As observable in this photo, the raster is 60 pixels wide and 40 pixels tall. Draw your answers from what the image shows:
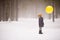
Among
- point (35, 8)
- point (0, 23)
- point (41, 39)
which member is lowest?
point (41, 39)

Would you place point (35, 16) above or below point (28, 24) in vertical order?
above

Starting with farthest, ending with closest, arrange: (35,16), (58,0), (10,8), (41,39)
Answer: (35,16) < (58,0) < (10,8) < (41,39)

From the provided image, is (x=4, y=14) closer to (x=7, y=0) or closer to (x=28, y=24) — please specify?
(x=7, y=0)

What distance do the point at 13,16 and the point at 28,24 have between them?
725 millimetres

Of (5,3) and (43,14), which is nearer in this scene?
(5,3)

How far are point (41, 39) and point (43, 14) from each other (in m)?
0.35

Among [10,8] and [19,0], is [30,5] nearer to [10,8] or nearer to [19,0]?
[19,0]

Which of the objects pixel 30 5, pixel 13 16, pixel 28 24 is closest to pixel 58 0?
pixel 30 5

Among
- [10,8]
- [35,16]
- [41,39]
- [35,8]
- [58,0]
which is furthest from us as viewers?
[35,8]

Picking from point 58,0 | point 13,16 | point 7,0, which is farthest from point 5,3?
point 58,0

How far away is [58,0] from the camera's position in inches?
55.8

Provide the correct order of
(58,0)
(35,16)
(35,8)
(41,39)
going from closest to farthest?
(41,39), (58,0), (35,16), (35,8)

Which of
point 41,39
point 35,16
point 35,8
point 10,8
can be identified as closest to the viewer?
point 41,39

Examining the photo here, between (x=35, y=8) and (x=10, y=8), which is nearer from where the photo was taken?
(x=10, y=8)
